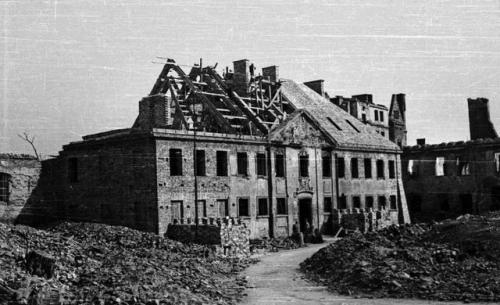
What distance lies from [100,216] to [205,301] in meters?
Answer: 15.1

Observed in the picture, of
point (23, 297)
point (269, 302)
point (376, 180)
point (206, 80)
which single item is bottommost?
point (269, 302)

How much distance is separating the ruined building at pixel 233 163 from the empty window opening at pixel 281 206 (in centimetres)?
9

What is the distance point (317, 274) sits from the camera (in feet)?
71.1

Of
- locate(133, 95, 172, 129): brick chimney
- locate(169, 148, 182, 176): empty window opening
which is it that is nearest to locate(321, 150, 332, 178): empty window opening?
locate(133, 95, 172, 129): brick chimney

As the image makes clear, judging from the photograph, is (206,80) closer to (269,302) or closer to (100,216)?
(100,216)

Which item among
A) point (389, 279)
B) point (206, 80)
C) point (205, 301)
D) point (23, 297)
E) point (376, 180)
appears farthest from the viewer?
point (376, 180)

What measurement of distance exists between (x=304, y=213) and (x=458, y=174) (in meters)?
18.3

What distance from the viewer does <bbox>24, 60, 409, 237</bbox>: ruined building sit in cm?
2777

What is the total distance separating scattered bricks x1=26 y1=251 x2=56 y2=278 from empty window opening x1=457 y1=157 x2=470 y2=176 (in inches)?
1539

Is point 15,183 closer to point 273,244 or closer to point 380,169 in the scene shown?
point 273,244

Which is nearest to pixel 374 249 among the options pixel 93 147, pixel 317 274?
pixel 317 274

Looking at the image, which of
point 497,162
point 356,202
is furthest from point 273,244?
point 497,162

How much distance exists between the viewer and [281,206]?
34.0m

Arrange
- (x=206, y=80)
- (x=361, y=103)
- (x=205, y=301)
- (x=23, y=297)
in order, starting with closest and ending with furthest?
(x=23, y=297) < (x=205, y=301) < (x=206, y=80) < (x=361, y=103)
